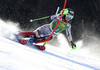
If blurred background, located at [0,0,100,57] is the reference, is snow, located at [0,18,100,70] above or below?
below

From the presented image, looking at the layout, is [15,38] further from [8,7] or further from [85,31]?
[85,31]

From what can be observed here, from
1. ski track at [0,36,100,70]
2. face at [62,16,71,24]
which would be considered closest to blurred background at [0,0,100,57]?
face at [62,16,71,24]

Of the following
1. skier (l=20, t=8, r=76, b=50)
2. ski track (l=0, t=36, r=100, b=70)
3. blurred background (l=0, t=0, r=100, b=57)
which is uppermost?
blurred background (l=0, t=0, r=100, b=57)

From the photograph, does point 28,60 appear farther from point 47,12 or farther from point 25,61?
point 47,12

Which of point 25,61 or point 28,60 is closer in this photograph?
point 25,61

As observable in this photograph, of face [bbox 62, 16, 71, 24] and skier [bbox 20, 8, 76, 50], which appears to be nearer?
skier [bbox 20, 8, 76, 50]

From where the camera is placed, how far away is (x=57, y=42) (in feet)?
34.0

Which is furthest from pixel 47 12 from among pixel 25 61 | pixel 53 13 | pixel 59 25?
pixel 25 61

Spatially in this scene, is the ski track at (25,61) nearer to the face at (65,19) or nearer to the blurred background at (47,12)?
the face at (65,19)

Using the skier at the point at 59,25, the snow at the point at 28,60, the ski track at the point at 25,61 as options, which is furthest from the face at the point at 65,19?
the ski track at the point at 25,61

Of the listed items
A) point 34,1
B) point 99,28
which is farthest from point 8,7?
point 99,28

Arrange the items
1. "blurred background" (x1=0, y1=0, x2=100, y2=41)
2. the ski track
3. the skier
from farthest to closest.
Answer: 1. "blurred background" (x1=0, y1=0, x2=100, y2=41)
2. the skier
3. the ski track

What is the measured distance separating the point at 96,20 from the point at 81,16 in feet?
2.91

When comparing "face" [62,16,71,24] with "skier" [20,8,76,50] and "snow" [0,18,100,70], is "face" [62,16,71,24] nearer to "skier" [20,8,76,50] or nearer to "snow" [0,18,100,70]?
"skier" [20,8,76,50]
